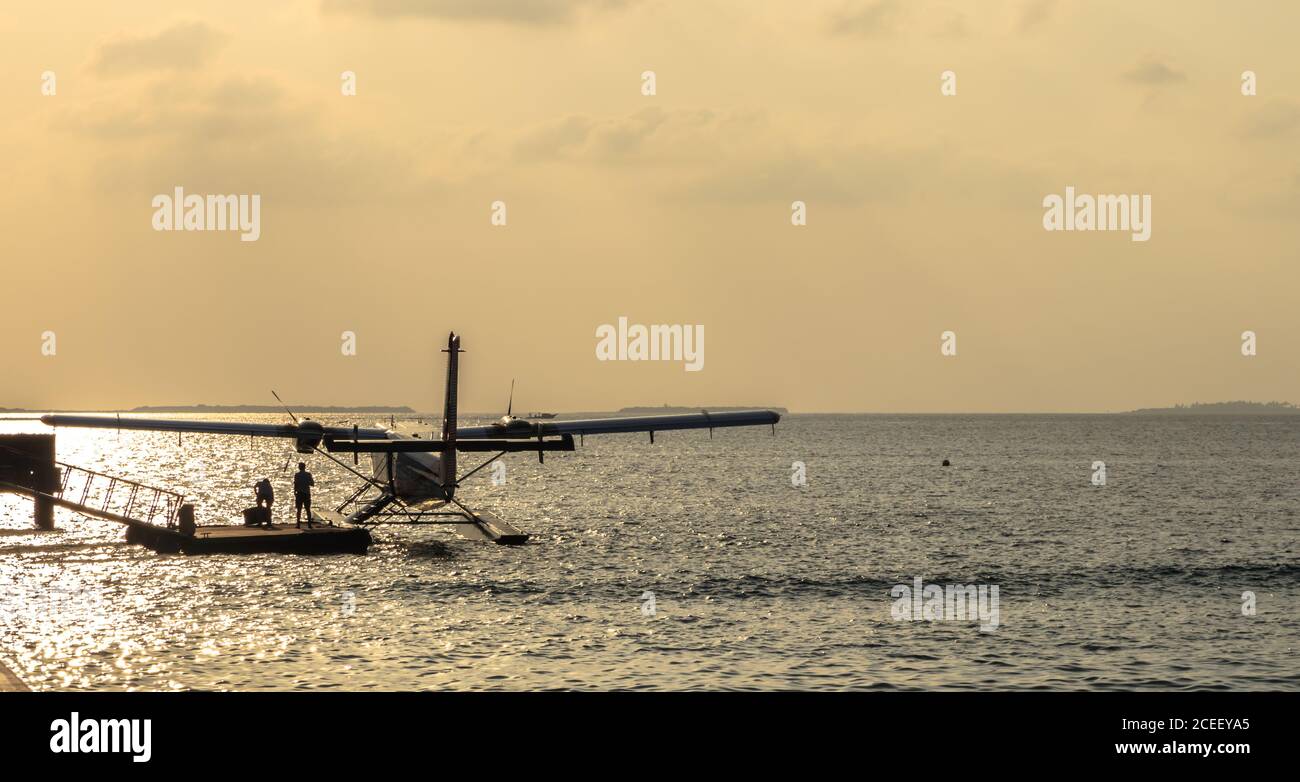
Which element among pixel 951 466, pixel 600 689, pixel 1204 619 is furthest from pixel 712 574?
pixel 951 466

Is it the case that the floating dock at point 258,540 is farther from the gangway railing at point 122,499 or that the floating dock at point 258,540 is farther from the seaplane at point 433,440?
the seaplane at point 433,440

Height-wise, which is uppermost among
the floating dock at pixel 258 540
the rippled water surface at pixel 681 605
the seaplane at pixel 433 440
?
the seaplane at pixel 433 440

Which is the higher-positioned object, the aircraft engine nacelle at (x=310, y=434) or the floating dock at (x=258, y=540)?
the aircraft engine nacelle at (x=310, y=434)

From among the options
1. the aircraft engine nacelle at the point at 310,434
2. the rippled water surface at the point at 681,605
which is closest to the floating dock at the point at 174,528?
the rippled water surface at the point at 681,605

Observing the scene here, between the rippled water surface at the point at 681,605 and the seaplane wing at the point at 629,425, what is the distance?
166 inches

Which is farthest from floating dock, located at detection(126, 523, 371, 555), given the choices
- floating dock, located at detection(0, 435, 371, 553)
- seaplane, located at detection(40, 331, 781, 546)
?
seaplane, located at detection(40, 331, 781, 546)

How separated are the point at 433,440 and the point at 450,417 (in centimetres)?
101

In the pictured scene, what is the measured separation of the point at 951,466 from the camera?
130 m

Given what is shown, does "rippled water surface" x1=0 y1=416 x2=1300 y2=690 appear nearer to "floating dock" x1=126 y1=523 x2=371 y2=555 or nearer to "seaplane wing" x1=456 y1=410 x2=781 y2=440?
"floating dock" x1=126 y1=523 x2=371 y2=555

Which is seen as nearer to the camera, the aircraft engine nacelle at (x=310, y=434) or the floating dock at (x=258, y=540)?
the floating dock at (x=258, y=540)

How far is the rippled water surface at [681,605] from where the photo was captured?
24.1 metres

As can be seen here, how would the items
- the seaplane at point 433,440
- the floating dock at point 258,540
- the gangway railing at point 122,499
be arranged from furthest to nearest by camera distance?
the gangway railing at point 122,499 < the seaplane at point 433,440 < the floating dock at point 258,540
